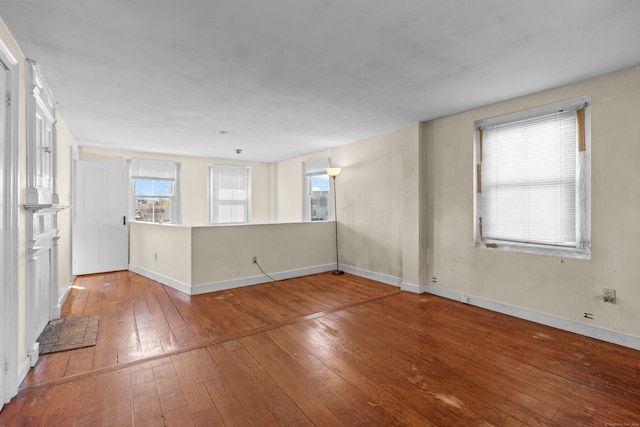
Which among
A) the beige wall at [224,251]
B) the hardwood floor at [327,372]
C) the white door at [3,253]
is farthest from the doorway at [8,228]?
the beige wall at [224,251]

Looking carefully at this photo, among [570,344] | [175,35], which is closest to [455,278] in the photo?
[570,344]

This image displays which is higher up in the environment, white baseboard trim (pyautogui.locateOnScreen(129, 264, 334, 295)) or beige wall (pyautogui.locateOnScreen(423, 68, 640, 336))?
beige wall (pyautogui.locateOnScreen(423, 68, 640, 336))

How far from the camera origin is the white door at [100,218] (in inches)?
206

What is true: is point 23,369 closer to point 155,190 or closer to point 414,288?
point 414,288

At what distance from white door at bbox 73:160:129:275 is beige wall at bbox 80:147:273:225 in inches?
17.3

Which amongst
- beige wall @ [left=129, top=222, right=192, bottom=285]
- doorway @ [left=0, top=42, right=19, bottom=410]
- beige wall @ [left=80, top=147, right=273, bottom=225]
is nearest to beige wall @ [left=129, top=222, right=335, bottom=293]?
beige wall @ [left=129, top=222, right=192, bottom=285]

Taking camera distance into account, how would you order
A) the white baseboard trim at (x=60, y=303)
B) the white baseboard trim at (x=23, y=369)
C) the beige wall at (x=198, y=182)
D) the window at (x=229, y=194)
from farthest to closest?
the window at (x=229, y=194)
the beige wall at (x=198, y=182)
the white baseboard trim at (x=60, y=303)
the white baseboard trim at (x=23, y=369)

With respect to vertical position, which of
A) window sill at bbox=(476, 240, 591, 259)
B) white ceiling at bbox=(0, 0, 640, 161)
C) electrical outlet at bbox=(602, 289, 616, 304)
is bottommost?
electrical outlet at bbox=(602, 289, 616, 304)

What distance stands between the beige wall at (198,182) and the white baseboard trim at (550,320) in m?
4.83

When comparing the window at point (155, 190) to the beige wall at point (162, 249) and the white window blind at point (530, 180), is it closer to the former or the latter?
the beige wall at point (162, 249)

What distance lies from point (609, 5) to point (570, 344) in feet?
8.47

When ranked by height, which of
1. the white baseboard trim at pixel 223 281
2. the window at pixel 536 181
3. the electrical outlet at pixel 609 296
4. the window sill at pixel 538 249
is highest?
the window at pixel 536 181

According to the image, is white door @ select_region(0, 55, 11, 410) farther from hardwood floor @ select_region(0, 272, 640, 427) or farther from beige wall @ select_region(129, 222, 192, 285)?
beige wall @ select_region(129, 222, 192, 285)

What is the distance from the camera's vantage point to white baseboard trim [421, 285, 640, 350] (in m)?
2.66
